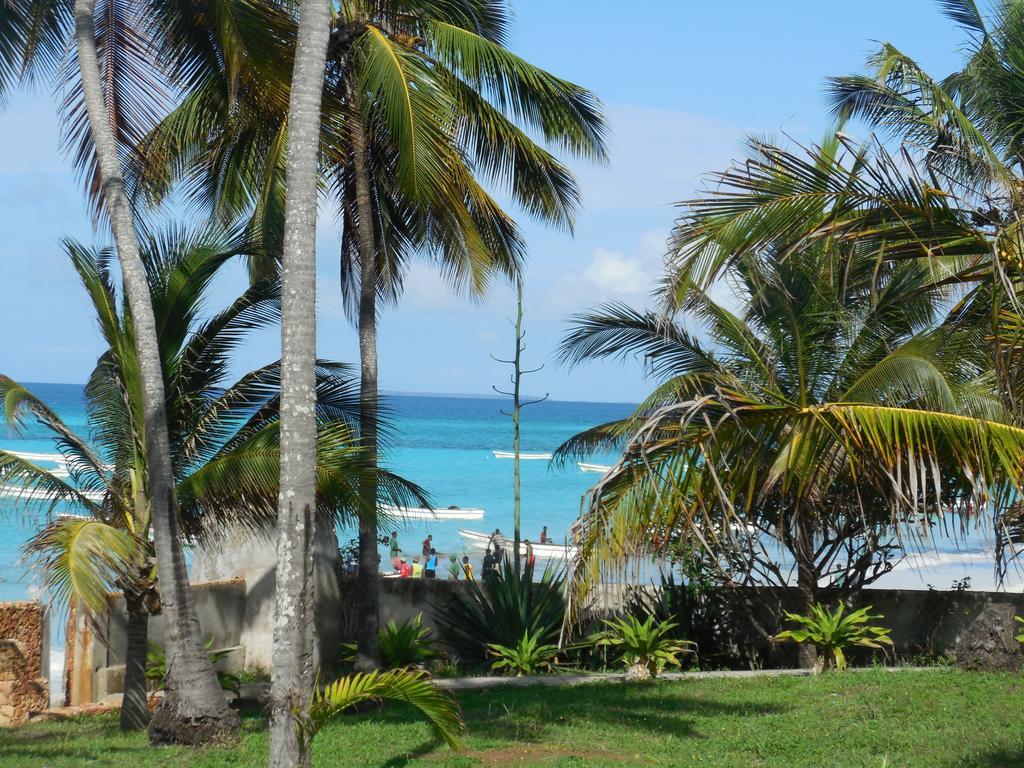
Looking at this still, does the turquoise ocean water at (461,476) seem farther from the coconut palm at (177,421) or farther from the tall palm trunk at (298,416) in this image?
the tall palm trunk at (298,416)

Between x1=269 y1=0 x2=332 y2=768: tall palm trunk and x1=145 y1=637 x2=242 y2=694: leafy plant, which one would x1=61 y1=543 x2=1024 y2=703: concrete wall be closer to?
x1=145 y1=637 x2=242 y2=694: leafy plant

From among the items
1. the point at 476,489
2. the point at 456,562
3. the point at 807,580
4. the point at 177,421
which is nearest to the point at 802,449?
the point at 177,421

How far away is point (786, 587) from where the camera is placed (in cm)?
1321

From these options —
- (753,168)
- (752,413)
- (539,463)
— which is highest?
(539,463)

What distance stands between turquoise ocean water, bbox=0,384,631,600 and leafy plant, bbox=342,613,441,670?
10.4ft

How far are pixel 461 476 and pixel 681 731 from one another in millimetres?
63575

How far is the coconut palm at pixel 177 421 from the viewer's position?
962cm

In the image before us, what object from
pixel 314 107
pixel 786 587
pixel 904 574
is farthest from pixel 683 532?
pixel 904 574

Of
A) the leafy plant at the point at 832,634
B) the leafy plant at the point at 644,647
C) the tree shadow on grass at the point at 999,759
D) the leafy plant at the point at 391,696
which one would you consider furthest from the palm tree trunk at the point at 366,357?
the tree shadow on grass at the point at 999,759

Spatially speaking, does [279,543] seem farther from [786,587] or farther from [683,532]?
[786,587]

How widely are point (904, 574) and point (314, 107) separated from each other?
92.3 feet

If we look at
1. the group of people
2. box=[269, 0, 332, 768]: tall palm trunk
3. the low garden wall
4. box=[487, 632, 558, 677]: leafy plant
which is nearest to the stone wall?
the low garden wall

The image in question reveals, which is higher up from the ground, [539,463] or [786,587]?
[539,463]

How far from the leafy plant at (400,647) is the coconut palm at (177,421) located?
9.65ft
